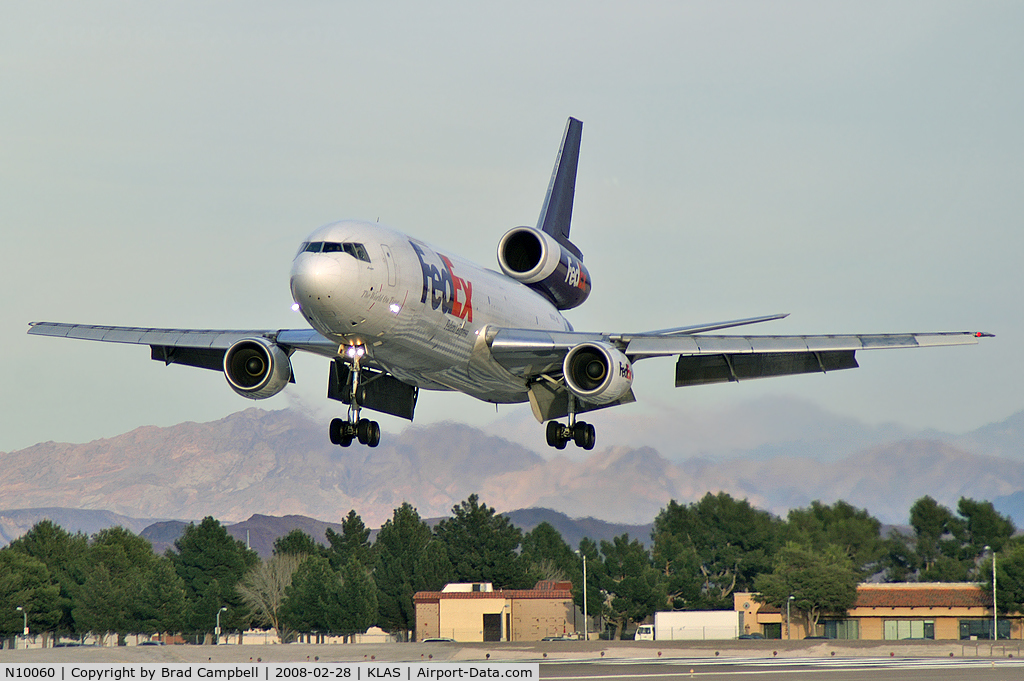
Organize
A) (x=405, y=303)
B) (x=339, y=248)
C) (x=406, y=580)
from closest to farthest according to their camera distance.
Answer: (x=339, y=248)
(x=405, y=303)
(x=406, y=580)

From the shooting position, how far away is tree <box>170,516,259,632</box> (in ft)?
426

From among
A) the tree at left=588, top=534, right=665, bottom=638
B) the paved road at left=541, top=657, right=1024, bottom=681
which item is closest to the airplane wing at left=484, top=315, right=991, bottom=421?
the paved road at left=541, top=657, right=1024, bottom=681

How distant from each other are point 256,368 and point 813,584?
85011 mm

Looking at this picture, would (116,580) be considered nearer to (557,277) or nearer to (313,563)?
(313,563)

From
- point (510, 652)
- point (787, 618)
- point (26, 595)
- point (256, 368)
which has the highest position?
point (256, 368)

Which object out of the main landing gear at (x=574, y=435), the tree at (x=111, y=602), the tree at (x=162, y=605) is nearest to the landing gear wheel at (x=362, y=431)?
the main landing gear at (x=574, y=435)

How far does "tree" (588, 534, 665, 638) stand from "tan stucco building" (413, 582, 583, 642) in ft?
16.3

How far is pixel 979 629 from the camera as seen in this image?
339 feet

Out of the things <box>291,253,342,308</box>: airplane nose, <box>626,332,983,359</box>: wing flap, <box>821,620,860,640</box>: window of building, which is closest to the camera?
<box>291,253,342,308</box>: airplane nose

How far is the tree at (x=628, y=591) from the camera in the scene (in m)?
119

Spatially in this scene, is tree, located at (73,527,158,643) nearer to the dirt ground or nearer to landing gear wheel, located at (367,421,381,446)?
the dirt ground

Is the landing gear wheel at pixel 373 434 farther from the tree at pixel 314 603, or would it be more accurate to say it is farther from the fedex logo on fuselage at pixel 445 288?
the tree at pixel 314 603

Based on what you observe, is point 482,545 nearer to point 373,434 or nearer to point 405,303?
point 373,434
